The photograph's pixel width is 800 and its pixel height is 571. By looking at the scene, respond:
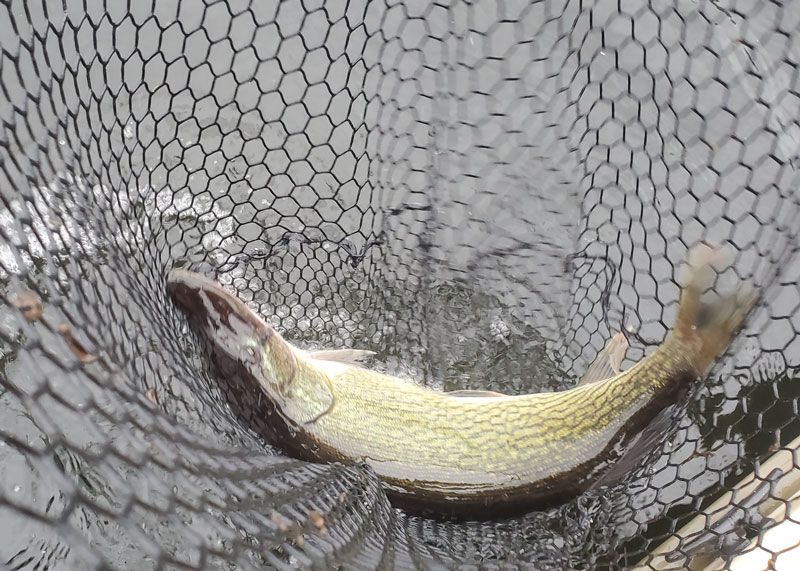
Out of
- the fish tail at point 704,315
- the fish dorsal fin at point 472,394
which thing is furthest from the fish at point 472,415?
the fish dorsal fin at point 472,394

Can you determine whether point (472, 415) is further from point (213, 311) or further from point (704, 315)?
point (213, 311)

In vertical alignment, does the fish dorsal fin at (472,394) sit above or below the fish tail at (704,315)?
below

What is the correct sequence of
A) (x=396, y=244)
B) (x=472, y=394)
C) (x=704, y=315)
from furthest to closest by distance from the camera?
(x=396, y=244) < (x=472, y=394) < (x=704, y=315)

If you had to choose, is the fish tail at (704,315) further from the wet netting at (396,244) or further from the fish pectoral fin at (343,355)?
the fish pectoral fin at (343,355)

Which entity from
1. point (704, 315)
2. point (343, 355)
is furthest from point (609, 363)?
point (343, 355)

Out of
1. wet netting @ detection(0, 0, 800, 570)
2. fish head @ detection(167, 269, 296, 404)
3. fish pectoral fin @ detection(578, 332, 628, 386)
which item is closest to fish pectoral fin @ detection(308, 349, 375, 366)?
wet netting @ detection(0, 0, 800, 570)

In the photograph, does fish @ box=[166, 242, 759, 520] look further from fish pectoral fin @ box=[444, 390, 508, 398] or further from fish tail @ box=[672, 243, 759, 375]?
fish pectoral fin @ box=[444, 390, 508, 398]
